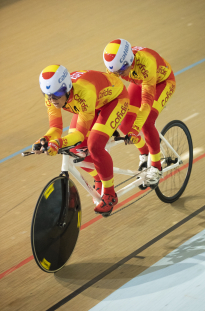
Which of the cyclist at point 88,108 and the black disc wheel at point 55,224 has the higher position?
the cyclist at point 88,108

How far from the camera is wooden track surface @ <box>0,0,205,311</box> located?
2824mm

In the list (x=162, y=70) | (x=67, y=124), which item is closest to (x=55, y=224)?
(x=162, y=70)

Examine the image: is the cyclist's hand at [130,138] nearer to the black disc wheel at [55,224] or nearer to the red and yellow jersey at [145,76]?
the red and yellow jersey at [145,76]

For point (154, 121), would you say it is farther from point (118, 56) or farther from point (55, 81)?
point (55, 81)

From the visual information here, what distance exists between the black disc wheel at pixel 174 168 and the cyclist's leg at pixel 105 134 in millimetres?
668

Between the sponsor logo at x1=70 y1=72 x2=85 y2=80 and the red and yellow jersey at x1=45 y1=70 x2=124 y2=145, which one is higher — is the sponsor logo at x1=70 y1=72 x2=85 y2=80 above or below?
above

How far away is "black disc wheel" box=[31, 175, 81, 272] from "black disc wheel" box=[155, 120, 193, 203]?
3.06ft

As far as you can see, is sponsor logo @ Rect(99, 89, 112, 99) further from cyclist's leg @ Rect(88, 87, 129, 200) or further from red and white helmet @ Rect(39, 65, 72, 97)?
red and white helmet @ Rect(39, 65, 72, 97)

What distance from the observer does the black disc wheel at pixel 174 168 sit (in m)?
3.42

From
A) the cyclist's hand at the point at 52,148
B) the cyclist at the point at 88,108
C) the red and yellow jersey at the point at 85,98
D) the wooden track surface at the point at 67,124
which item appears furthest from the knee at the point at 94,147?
the wooden track surface at the point at 67,124

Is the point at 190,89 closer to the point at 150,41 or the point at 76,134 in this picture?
the point at 150,41

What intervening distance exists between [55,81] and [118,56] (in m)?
0.62

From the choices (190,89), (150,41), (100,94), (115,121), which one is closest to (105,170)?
(115,121)

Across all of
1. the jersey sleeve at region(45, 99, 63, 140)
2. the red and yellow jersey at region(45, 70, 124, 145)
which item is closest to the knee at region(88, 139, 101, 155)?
the red and yellow jersey at region(45, 70, 124, 145)
